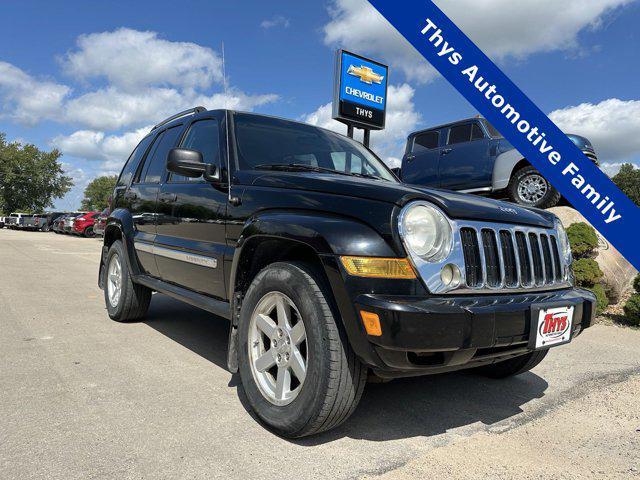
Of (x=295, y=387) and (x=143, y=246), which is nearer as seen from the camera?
(x=295, y=387)

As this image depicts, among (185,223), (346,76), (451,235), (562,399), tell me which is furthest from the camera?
(346,76)

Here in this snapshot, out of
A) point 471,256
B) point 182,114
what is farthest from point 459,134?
point 471,256

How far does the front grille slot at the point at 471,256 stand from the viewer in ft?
7.45

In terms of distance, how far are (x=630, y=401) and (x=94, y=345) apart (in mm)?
4093

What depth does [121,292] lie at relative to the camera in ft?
15.7

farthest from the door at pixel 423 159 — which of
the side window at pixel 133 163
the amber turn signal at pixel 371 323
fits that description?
the amber turn signal at pixel 371 323

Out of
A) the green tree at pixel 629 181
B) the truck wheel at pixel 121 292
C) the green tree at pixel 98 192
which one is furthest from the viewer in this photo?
the green tree at pixel 98 192

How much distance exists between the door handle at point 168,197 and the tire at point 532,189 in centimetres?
559

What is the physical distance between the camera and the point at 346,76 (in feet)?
36.3

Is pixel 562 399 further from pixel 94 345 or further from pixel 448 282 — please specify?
pixel 94 345

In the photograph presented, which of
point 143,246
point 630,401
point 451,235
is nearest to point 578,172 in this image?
point 630,401

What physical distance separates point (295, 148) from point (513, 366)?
88.0 inches

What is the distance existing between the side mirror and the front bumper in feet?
5.13

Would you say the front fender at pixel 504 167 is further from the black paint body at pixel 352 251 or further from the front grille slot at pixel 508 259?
the front grille slot at pixel 508 259
